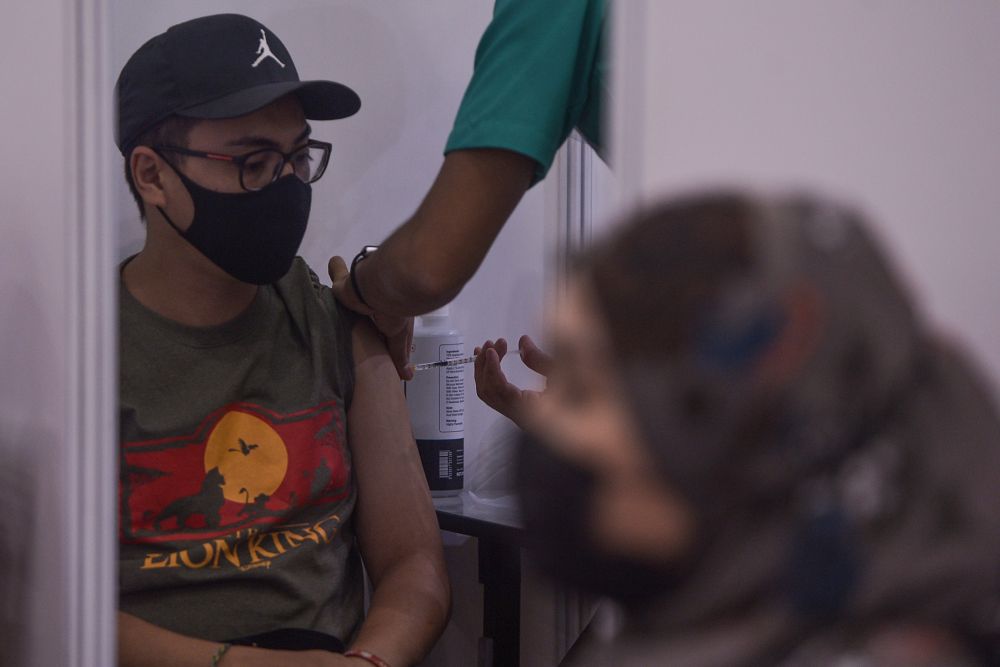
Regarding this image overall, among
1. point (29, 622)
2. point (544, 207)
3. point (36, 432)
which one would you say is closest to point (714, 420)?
point (36, 432)

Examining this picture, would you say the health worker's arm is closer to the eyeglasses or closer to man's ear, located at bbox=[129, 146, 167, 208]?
the eyeglasses

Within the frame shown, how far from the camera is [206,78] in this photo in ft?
4.41

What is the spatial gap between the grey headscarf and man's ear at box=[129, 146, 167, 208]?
1147 mm

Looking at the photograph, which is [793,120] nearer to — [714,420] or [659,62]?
[659,62]

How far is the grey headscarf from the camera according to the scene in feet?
1.24

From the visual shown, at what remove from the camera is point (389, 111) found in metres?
1.91

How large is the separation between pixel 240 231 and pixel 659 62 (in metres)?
0.83

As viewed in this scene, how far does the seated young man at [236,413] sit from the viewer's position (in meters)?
1.30

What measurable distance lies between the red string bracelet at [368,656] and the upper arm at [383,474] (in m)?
0.19

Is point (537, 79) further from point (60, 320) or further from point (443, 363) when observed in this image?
point (443, 363)

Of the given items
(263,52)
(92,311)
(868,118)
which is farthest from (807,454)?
(263,52)

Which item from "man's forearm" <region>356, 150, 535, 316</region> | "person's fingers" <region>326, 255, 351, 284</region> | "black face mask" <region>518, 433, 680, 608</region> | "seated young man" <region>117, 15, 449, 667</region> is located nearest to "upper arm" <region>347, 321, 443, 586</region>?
"seated young man" <region>117, 15, 449, 667</region>

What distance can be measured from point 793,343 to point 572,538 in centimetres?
13

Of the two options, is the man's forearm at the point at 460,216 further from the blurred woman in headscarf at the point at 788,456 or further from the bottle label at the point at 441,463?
the bottle label at the point at 441,463
